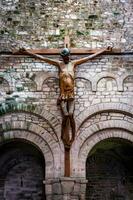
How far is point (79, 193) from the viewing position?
30.7 ft

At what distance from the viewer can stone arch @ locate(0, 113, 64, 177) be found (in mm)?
9539

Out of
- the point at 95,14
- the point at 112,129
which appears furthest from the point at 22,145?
the point at 95,14

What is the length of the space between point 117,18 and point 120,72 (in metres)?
1.23

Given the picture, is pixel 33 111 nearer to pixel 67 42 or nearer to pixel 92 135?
pixel 92 135

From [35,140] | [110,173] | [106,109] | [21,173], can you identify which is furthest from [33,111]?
[110,173]

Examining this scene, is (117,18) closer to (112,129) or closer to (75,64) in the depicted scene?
(75,64)

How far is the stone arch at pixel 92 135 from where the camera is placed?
952 centimetres

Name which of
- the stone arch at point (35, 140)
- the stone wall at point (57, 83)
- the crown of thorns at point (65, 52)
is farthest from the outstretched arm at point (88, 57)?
the stone arch at point (35, 140)

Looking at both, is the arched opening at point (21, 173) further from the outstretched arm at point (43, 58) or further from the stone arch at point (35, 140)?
the outstretched arm at point (43, 58)

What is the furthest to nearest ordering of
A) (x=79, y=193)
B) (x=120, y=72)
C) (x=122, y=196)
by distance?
(x=122, y=196) < (x=120, y=72) < (x=79, y=193)

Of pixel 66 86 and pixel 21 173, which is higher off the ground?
pixel 66 86

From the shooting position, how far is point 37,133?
966 cm

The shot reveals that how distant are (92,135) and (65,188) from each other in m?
1.17

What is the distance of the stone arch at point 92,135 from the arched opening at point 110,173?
1.20 metres
